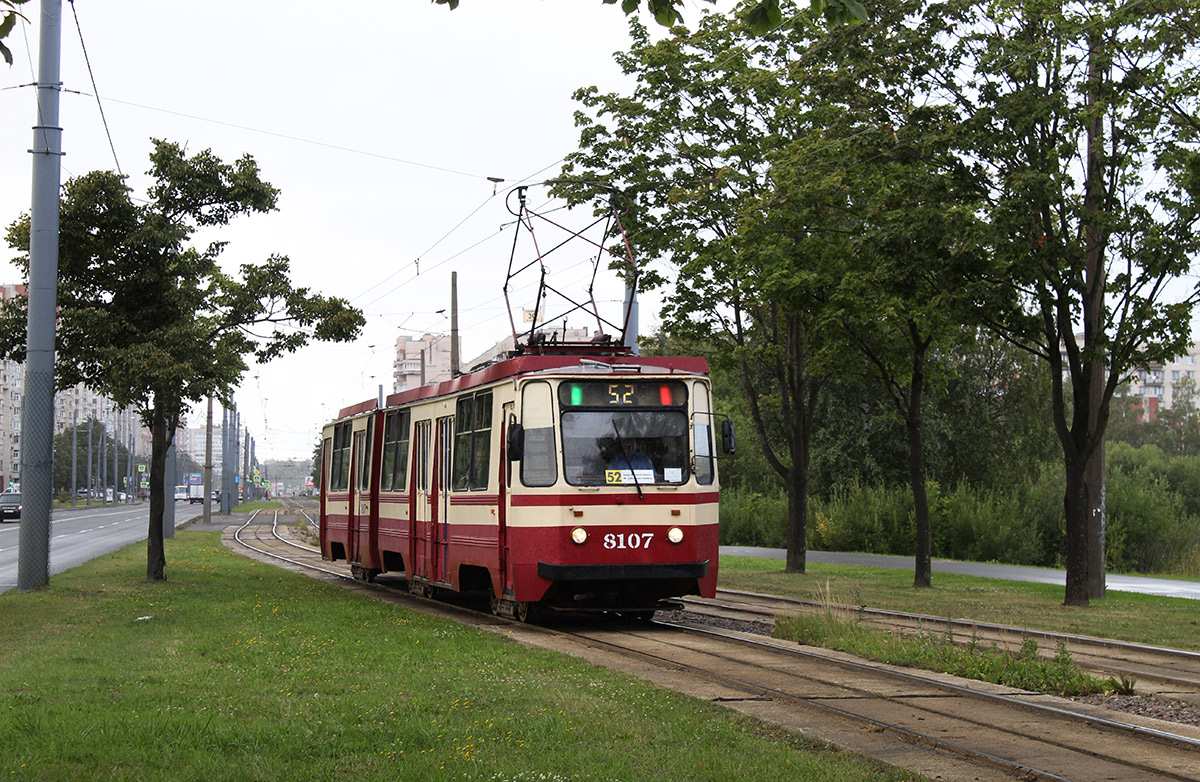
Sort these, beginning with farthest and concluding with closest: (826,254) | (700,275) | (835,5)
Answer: (700,275), (826,254), (835,5)

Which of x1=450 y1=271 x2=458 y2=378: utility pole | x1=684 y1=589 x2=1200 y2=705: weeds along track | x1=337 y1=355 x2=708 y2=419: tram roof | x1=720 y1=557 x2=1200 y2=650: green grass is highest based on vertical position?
x1=450 y1=271 x2=458 y2=378: utility pole

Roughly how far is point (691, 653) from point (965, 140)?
31.2ft

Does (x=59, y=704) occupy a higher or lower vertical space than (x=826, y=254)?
lower

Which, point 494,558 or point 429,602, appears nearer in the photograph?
point 494,558

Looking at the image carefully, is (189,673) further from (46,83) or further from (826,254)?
(826,254)

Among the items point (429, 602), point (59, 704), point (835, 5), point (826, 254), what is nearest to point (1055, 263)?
point (826, 254)

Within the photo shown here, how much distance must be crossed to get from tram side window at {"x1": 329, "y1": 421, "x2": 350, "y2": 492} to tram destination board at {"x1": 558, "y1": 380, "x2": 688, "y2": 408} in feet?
34.0

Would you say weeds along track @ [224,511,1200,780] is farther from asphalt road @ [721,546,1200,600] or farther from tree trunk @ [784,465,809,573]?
tree trunk @ [784,465,809,573]

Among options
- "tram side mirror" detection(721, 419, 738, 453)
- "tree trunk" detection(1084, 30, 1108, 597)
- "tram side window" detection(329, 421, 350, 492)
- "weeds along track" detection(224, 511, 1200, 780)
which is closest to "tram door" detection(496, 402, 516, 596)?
"weeds along track" detection(224, 511, 1200, 780)

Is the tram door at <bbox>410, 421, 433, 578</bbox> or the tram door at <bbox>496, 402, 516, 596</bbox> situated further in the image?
the tram door at <bbox>410, 421, 433, 578</bbox>

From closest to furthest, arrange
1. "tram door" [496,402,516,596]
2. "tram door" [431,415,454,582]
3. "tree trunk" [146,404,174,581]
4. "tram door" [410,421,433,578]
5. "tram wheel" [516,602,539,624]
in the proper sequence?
"tram door" [496,402,516,596]
"tram wheel" [516,602,539,624]
"tram door" [431,415,454,582]
"tram door" [410,421,433,578]
"tree trunk" [146,404,174,581]

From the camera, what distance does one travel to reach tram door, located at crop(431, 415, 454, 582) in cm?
1764

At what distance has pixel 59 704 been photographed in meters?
8.55

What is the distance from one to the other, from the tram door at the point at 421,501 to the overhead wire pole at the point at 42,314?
5.69 metres
